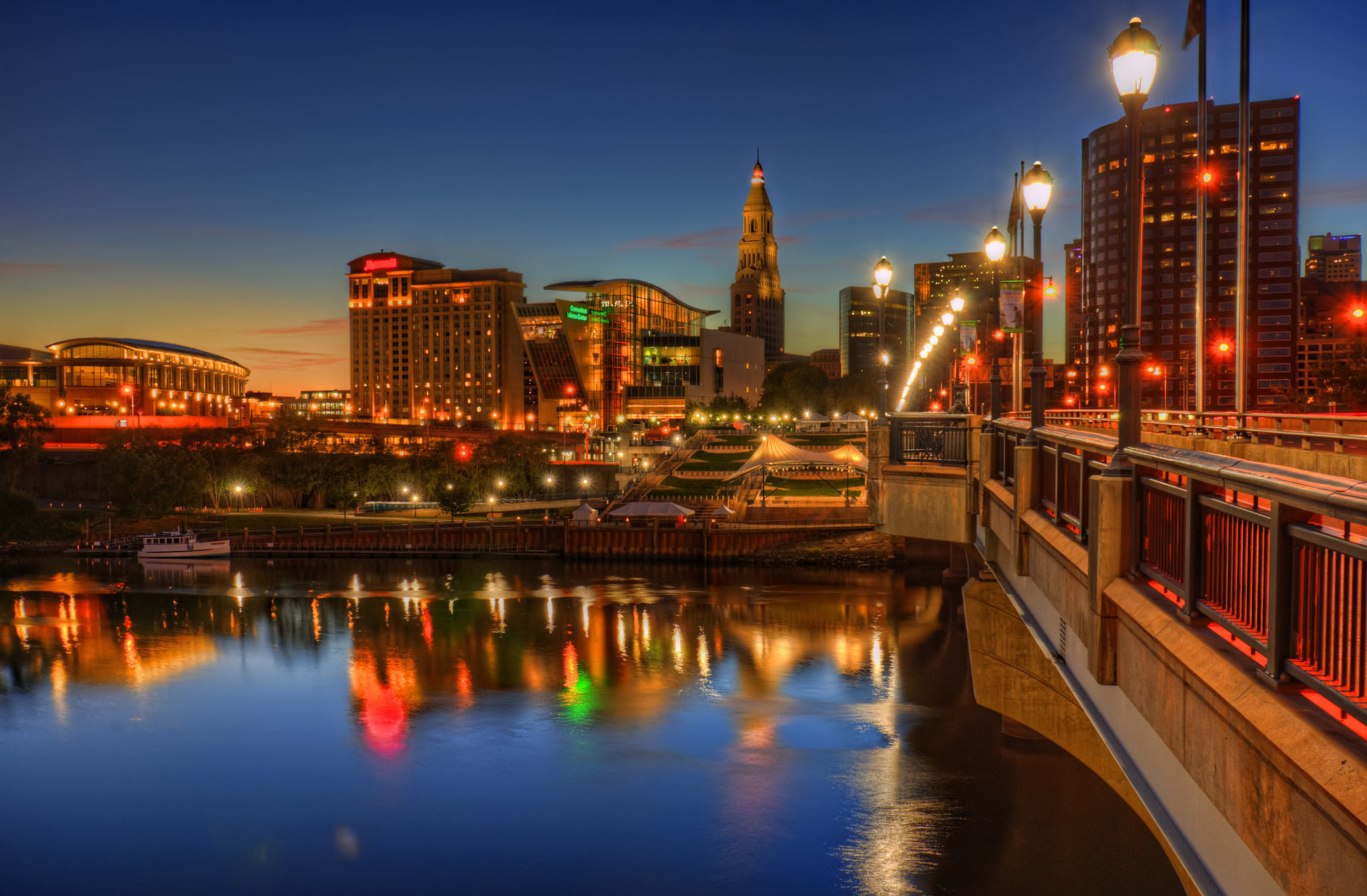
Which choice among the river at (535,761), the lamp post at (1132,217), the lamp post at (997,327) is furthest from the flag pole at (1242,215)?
the lamp post at (1132,217)

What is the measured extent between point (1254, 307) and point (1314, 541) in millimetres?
166523

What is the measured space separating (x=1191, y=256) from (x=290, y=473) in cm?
14901

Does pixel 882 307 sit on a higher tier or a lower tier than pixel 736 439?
higher

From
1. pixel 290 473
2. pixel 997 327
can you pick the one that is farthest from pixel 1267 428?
pixel 290 473

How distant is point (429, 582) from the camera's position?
6794cm

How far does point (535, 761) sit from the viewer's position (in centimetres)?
3250

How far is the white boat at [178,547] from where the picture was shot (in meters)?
80.6

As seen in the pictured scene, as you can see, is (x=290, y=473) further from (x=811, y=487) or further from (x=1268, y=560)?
(x=1268, y=560)

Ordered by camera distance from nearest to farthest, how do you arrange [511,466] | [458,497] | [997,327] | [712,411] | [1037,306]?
[1037,306] < [997,327] < [458,497] < [511,466] < [712,411]

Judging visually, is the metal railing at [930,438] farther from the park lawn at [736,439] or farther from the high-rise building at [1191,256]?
Answer: the high-rise building at [1191,256]

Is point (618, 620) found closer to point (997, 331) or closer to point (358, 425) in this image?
point (997, 331)

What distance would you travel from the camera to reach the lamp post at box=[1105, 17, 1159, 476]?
325 inches

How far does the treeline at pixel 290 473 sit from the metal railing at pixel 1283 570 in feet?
293

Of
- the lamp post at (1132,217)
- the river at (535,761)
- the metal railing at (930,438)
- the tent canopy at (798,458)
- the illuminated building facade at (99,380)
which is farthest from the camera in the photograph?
the illuminated building facade at (99,380)
